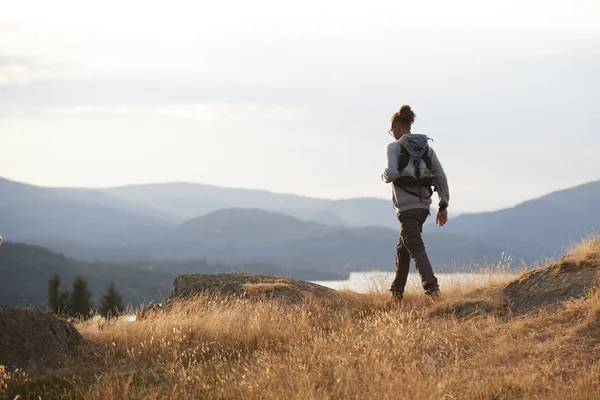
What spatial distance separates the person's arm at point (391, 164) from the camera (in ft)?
31.1

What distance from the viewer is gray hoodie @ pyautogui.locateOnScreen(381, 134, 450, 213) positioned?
9.53 metres

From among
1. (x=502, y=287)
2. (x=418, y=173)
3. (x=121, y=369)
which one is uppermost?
(x=418, y=173)

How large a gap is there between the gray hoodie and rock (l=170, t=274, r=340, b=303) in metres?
2.18

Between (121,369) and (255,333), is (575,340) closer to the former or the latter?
(255,333)

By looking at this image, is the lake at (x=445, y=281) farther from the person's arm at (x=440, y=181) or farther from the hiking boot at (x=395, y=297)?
the person's arm at (x=440, y=181)

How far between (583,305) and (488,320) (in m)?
1.02

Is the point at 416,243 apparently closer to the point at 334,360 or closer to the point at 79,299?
the point at 334,360

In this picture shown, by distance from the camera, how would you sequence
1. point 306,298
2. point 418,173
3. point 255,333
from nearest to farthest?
1. point 255,333
2. point 418,173
3. point 306,298

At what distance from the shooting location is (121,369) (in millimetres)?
6953

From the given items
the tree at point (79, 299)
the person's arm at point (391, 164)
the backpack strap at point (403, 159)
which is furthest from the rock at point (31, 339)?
the tree at point (79, 299)

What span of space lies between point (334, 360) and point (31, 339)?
10.9 feet

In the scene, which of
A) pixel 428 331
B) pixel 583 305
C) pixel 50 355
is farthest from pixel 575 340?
pixel 50 355

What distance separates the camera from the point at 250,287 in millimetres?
11461

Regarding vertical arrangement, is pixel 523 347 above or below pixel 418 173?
below
